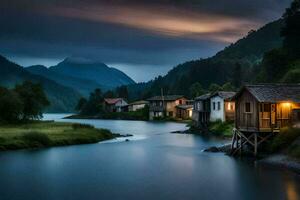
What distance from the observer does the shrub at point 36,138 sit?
60666mm

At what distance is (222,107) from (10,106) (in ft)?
135

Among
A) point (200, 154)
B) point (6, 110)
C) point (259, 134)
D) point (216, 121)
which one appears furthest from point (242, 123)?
point (6, 110)

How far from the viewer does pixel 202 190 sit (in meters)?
33.5

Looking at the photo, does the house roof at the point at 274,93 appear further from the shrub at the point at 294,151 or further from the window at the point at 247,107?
the shrub at the point at 294,151

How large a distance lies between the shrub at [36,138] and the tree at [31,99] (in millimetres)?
32089

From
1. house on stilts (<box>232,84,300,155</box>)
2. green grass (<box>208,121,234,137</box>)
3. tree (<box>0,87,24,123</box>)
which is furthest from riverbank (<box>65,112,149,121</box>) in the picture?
house on stilts (<box>232,84,300,155</box>)

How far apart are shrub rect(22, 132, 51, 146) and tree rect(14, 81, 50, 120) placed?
32089 mm

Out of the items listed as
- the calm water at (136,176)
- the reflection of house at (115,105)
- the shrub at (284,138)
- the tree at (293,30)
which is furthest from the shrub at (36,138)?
the reflection of house at (115,105)

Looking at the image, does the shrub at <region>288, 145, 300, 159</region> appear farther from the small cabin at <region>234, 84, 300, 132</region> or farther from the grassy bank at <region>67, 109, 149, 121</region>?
the grassy bank at <region>67, 109, 149, 121</region>

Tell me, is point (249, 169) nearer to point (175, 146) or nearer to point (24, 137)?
point (175, 146)

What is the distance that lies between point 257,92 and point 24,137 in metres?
32.5

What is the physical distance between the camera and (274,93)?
1873 inches

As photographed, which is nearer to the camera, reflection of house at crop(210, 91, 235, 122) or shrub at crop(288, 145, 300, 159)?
shrub at crop(288, 145, 300, 159)

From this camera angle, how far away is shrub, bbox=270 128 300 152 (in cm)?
4378
